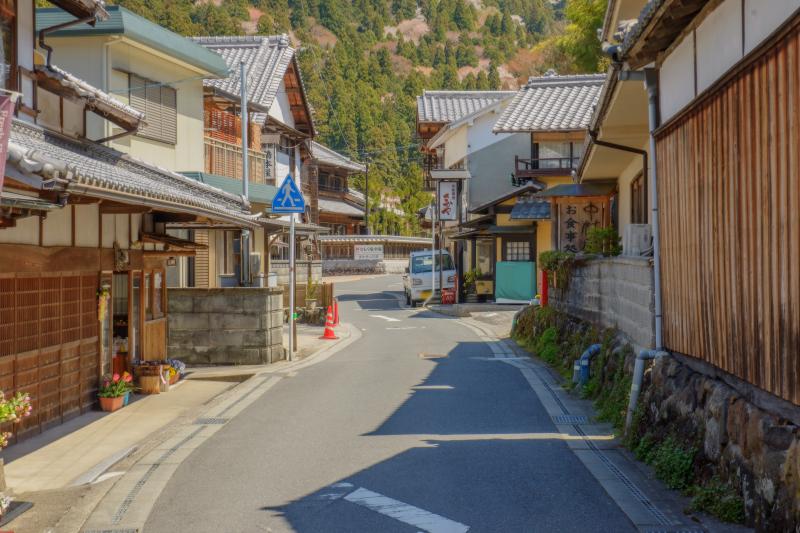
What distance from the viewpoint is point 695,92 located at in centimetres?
895

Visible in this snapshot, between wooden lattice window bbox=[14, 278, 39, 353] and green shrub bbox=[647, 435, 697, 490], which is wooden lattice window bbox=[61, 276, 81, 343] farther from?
green shrub bbox=[647, 435, 697, 490]

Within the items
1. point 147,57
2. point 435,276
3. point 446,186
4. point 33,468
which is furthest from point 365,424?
point 446,186

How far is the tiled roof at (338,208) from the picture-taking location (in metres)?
61.3

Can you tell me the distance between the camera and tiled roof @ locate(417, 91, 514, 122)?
56125 millimetres

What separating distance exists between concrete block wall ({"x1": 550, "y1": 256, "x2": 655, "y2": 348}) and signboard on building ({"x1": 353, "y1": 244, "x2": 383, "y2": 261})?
46.5 meters

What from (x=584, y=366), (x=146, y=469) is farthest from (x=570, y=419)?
(x=146, y=469)

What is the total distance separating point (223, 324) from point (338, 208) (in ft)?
146

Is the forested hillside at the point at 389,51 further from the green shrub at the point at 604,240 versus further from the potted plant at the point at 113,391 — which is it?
the potted plant at the point at 113,391

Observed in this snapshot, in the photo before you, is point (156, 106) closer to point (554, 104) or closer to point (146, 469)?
point (146, 469)

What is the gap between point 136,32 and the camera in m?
19.4

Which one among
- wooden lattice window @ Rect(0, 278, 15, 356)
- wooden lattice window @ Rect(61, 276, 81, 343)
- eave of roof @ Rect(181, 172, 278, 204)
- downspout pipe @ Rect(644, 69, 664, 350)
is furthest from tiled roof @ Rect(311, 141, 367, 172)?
downspout pipe @ Rect(644, 69, 664, 350)

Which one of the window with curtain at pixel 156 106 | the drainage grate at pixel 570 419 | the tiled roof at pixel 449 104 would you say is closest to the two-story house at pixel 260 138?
the window with curtain at pixel 156 106

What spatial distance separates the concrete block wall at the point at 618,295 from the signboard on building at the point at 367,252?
4648 centimetres

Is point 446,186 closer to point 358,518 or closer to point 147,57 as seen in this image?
point 147,57
